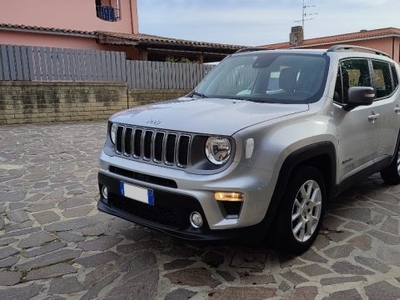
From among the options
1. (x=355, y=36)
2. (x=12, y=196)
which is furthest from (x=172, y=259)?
(x=355, y=36)

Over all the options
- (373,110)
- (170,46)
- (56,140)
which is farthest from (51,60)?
(373,110)

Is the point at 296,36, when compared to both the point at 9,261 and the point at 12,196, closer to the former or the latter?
the point at 12,196

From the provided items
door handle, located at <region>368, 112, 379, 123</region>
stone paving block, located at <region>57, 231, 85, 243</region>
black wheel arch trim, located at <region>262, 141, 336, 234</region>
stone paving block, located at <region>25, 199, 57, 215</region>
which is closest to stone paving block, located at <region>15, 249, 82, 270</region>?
stone paving block, located at <region>57, 231, 85, 243</region>

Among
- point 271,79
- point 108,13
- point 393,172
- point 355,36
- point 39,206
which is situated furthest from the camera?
point 355,36

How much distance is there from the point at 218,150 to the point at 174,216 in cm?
61

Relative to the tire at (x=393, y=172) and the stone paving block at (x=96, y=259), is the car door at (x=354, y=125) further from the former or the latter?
the stone paving block at (x=96, y=259)

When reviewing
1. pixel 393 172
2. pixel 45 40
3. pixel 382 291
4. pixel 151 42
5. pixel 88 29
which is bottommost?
pixel 382 291

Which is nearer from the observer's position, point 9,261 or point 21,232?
point 9,261

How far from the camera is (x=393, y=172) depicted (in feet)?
17.1

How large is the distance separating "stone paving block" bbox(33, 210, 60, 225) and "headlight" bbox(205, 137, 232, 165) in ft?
7.53

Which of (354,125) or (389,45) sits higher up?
(389,45)

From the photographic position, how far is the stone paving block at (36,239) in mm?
3660

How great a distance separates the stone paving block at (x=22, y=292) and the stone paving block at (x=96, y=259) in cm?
42

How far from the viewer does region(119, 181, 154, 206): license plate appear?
2.97 metres
